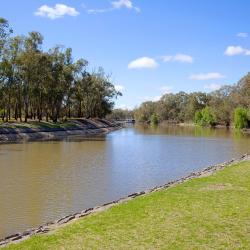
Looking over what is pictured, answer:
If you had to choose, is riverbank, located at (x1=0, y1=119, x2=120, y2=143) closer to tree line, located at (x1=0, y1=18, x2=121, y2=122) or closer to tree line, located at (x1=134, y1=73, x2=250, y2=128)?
tree line, located at (x1=0, y1=18, x2=121, y2=122)

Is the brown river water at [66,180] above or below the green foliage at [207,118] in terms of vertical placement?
below

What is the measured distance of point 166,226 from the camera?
11391 millimetres

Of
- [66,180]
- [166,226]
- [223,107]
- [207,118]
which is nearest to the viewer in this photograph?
[166,226]

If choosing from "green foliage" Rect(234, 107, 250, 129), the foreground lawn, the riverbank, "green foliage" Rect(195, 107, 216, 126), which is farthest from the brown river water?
"green foliage" Rect(195, 107, 216, 126)

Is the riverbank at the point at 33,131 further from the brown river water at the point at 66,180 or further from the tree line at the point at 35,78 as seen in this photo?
the brown river water at the point at 66,180

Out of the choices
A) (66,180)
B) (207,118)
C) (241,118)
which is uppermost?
(207,118)

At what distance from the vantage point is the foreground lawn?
9922 millimetres

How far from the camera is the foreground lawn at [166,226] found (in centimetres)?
992

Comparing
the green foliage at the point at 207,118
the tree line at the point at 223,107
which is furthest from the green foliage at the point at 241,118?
the green foliage at the point at 207,118

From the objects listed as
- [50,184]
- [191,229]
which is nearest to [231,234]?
[191,229]

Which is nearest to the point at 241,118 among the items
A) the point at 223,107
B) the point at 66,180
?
the point at 223,107

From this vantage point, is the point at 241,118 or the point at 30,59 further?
the point at 241,118

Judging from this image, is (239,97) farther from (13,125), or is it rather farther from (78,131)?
(13,125)

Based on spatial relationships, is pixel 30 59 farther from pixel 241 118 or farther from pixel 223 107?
pixel 223 107
